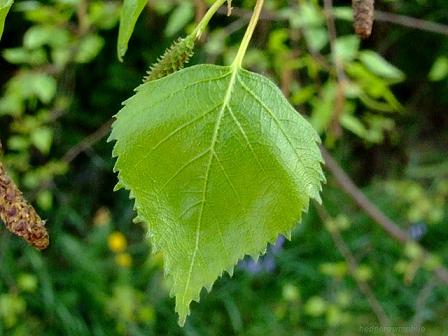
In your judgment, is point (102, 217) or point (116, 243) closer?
point (116, 243)

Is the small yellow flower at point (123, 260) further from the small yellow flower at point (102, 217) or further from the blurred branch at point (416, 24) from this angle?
the blurred branch at point (416, 24)

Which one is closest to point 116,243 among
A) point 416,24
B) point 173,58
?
point 416,24

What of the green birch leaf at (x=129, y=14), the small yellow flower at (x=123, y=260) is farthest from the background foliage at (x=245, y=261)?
the green birch leaf at (x=129, y=14)

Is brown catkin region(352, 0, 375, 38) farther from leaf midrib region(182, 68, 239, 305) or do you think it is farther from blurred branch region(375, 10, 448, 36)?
blurred branch region(375, 10, 448, 36)

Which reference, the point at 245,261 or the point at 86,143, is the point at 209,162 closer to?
the point at 86,143

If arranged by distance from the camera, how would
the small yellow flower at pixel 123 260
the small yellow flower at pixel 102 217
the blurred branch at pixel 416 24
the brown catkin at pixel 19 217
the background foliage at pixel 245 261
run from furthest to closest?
the small yellow flower at pixel 102 217 → the small yellow flower at pixel 123 260 → the background foliage at pixel 245 261 → the blurred branch at pixel 416 24 → the brown catkin at pixel 19 217

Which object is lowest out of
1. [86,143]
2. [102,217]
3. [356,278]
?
[102,217]

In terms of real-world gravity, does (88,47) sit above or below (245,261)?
above
